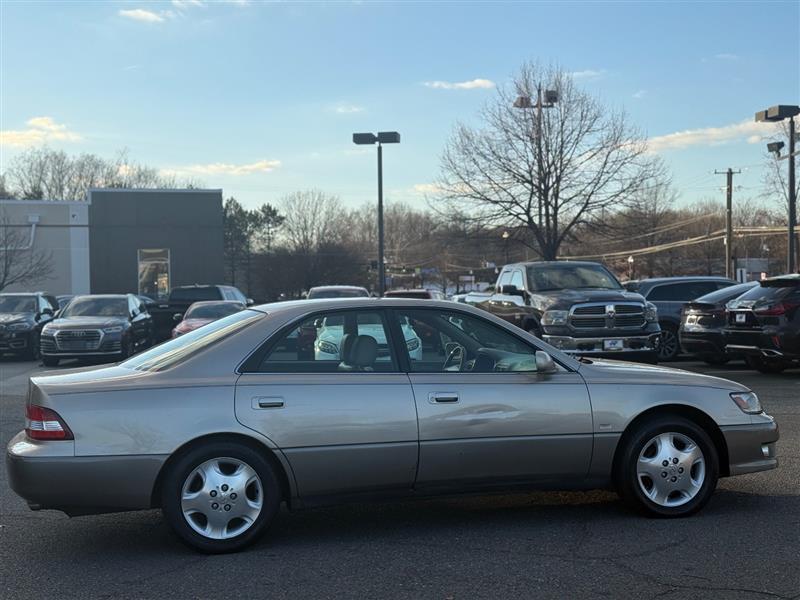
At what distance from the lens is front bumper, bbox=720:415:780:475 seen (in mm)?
5578

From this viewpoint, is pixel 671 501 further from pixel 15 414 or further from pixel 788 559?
pixel 15 414

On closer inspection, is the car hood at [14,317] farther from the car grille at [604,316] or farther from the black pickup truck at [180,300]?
the car grille at [604,316]

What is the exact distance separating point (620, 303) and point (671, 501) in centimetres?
793

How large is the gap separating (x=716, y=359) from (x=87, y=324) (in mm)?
12735

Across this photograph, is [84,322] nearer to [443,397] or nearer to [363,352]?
[363,352]

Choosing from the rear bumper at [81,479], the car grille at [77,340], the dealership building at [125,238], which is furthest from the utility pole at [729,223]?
the rear bumper at [81,479]

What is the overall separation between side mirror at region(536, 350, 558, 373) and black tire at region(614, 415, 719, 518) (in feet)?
2.34

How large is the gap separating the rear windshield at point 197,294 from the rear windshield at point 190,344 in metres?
18.3

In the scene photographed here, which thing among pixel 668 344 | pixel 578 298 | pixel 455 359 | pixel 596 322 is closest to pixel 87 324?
pixel 578 298

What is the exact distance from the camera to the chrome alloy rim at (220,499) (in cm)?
484

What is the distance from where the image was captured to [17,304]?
2108 centimetres

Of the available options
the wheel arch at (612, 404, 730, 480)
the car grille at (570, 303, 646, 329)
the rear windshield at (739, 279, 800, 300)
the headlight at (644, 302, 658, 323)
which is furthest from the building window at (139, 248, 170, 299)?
the wheel arch at (612, 404, 730, 480)

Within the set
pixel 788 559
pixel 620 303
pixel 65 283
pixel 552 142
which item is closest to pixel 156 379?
pixel 788 559

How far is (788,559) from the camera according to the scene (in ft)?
15.4
